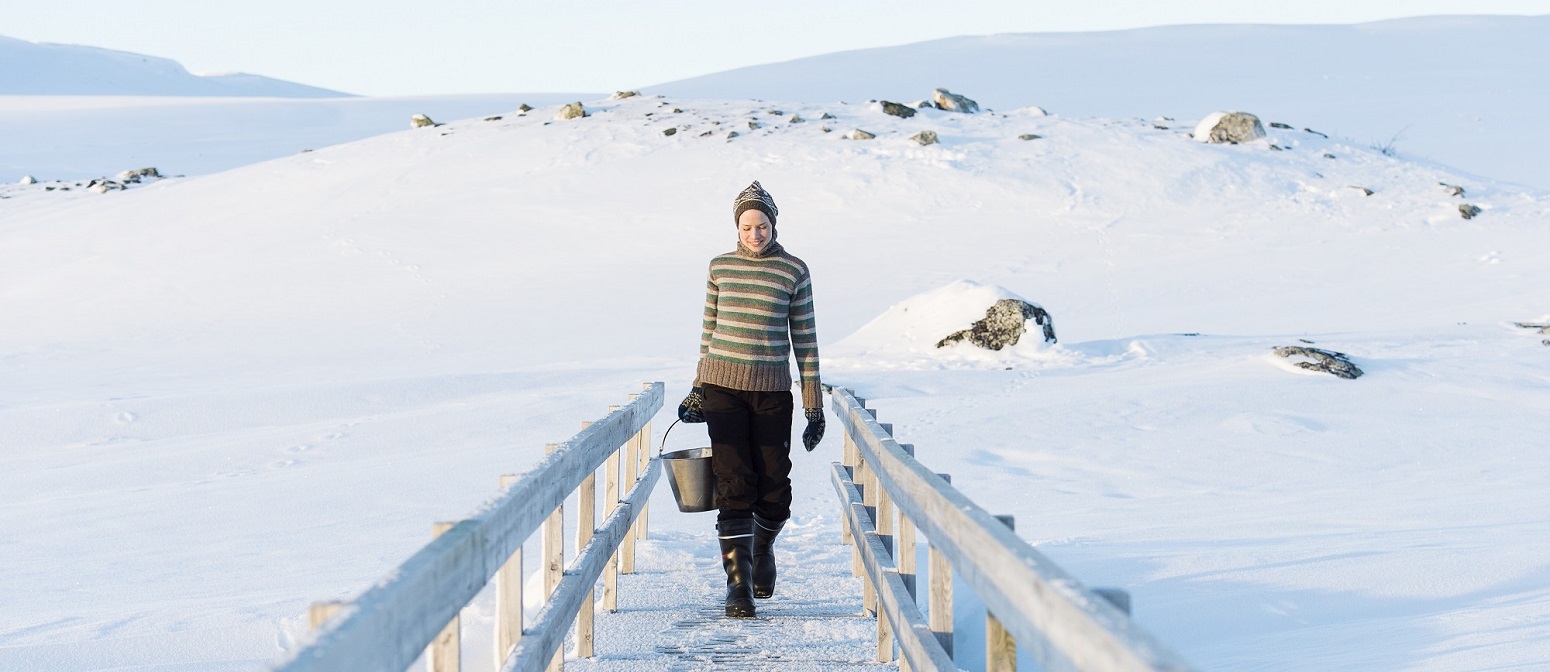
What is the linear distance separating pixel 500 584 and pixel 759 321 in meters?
2.34

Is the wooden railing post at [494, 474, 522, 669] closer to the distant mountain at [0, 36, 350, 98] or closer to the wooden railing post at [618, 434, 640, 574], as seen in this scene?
the wooden railing post at [618, 434, 640, 574]

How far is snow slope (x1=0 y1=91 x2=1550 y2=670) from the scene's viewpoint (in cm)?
655

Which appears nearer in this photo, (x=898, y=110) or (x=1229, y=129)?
(x=1229, y=129)

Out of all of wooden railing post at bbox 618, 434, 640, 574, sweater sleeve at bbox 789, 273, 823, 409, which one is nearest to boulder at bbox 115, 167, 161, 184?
wooden railing post at bbox 618, 434, 640, 574

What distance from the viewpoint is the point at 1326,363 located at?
46.2ft

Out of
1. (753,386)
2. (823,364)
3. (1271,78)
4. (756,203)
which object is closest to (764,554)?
(753,386)

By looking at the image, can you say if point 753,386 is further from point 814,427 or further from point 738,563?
point 738,563

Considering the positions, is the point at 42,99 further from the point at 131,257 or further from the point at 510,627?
the point at 510,627

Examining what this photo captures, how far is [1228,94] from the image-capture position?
7325cm

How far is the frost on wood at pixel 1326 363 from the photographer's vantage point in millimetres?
13828

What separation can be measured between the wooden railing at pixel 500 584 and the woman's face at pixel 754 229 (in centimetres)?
86

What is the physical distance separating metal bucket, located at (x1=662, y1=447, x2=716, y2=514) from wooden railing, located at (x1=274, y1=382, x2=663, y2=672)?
0.19m

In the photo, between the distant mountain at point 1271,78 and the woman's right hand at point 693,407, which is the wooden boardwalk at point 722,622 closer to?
the woman's right hand at point 693,407

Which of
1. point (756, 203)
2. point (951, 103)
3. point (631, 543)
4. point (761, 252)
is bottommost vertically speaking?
point (631, 543)
